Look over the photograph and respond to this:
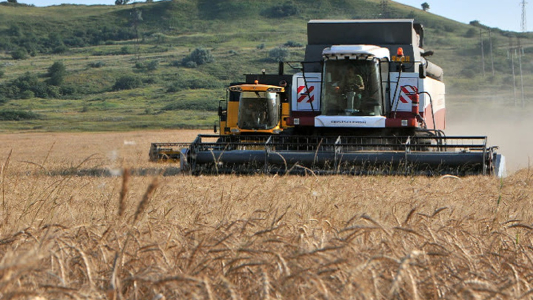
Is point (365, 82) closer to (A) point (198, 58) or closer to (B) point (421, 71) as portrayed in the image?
(B) point (421, 71)

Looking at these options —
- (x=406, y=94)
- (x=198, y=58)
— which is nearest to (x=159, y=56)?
(x=198, y=58)

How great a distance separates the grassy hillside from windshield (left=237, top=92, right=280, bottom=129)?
153 ft

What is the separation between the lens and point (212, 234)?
3.89 metres

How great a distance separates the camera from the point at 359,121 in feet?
49.6

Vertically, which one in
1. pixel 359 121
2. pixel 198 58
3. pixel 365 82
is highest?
pixel 198 58

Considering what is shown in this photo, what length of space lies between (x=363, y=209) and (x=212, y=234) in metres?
2.90

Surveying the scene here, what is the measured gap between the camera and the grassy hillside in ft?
287

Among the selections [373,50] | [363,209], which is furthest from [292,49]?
[363,209]

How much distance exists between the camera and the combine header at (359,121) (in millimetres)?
13188

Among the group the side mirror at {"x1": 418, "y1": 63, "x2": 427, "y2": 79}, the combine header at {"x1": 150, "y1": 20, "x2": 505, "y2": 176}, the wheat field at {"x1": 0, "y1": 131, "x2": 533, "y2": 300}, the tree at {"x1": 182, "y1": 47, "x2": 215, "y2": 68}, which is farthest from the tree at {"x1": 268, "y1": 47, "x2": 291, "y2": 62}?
the wheat field at {"x1": 0, "y1": 131, "x2": 533, "y2": 300}

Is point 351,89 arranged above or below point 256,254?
above

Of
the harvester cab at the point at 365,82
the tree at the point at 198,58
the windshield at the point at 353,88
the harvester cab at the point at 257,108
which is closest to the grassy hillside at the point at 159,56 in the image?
the tree at the point at 198,58

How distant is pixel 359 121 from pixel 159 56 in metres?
115

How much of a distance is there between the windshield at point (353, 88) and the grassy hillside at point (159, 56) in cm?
5323
